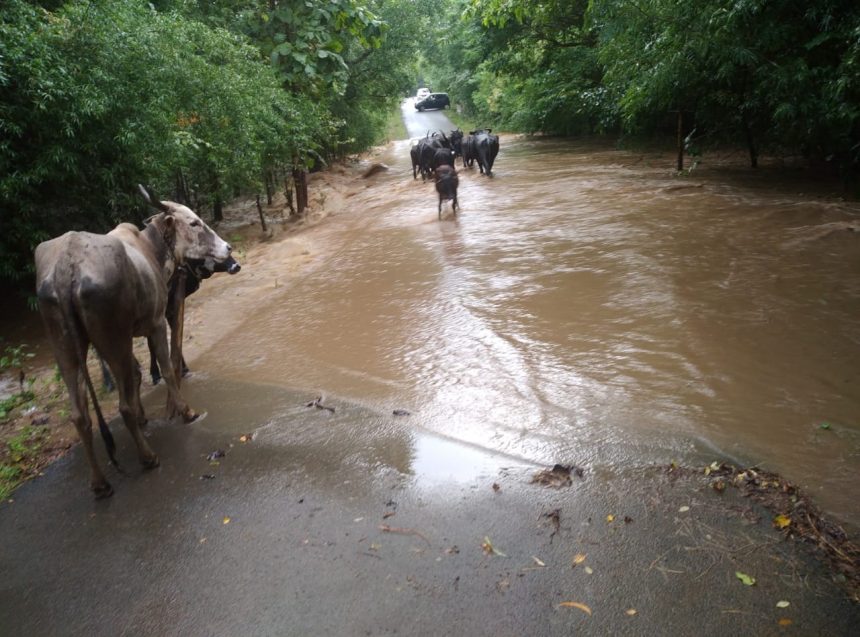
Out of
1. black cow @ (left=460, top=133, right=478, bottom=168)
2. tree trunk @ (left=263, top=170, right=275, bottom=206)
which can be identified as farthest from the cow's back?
black cow @ (left=460, top=133, right=478, bottom=168)

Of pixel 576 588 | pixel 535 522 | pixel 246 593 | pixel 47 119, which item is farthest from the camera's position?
pixel 47 119

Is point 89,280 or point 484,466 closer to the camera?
point 89,280

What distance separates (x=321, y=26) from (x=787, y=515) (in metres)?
12.7

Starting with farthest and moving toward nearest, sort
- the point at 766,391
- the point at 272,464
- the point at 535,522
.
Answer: the point at 766,391 < the point at 272,464 < the point at 535,522

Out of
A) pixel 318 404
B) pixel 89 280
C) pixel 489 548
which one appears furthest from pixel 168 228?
pixel 489 548

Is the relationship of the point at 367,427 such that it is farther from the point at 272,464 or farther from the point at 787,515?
the point at 787,515

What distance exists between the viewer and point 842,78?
7.30 metres

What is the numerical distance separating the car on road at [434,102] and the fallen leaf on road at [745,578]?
48.1m

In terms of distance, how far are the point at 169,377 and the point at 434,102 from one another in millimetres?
46577

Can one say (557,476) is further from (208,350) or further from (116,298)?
(208,350)

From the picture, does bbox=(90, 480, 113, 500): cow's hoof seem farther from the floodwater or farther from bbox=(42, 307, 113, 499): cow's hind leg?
Result: the floodwater

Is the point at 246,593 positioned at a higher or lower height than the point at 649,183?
lower

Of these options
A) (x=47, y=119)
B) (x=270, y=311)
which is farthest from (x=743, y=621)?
(x=47, y=119)

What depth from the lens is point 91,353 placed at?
6.28 metres
